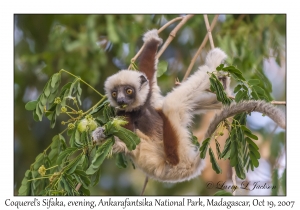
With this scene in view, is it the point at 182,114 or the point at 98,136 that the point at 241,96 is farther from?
the point at 98,136

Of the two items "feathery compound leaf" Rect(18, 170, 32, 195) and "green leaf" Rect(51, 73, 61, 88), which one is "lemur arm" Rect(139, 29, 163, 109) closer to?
"green leaf" Rect(51, 73, 61, 88)

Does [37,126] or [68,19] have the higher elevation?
[68,19]

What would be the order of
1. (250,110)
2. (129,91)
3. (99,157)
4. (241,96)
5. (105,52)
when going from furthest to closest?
1. (105,52)
2. (129,91)
3. (241,96)
4. (250,110)
5. (99,157)

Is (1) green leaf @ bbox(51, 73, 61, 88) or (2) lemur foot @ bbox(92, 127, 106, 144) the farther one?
(1) green leaf @ bbox(51, 73, 61, 88)

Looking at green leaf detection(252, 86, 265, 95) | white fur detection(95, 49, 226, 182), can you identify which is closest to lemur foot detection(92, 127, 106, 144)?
white fur detection(95, 49, 226, 182)

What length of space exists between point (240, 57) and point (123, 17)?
181cm

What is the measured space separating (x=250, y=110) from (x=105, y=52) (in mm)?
4252

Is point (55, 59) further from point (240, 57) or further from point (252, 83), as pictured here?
point (252, 83)

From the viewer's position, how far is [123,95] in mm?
4094

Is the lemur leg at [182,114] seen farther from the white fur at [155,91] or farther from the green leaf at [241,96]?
the green leaf at [241,96]

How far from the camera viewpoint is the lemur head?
13.4 ft

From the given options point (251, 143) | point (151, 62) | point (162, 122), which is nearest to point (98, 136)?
point (162, 122)

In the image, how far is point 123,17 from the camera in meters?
6.36

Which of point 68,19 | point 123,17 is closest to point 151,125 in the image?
point 123,17
